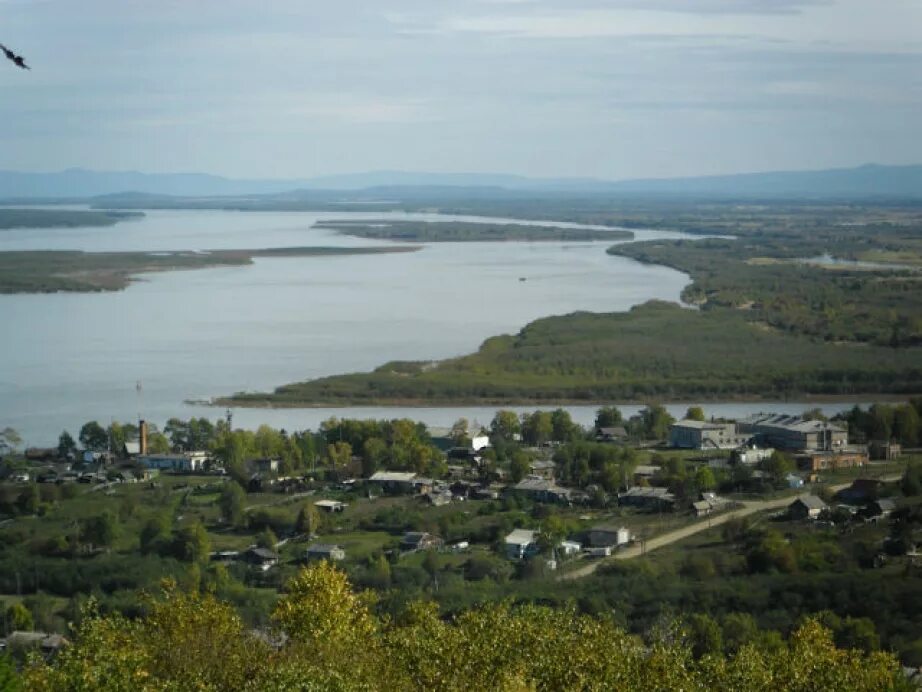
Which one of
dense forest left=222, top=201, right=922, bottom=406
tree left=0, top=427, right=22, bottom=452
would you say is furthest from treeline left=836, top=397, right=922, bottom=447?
tree left=0, top=427, right=22, bottom=452

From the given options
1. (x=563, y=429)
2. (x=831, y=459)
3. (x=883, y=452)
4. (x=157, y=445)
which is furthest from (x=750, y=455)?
(x=157, y=445)

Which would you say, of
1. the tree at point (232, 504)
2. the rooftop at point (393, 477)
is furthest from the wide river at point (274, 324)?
the tree at point (232, 504)

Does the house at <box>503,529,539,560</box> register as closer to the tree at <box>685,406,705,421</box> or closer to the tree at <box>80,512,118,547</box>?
the tree at <box>80,512,118,547</box>

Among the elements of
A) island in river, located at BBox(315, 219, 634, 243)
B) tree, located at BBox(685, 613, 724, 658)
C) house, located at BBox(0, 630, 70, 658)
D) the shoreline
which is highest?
island in river, located at BBox(315, 219, 634, 243)

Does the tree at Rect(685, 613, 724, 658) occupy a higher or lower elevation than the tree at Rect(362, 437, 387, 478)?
higher

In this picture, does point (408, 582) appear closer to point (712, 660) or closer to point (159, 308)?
point (712, 660)

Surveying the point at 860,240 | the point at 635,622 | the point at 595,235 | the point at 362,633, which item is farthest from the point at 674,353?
the point at 595,235
